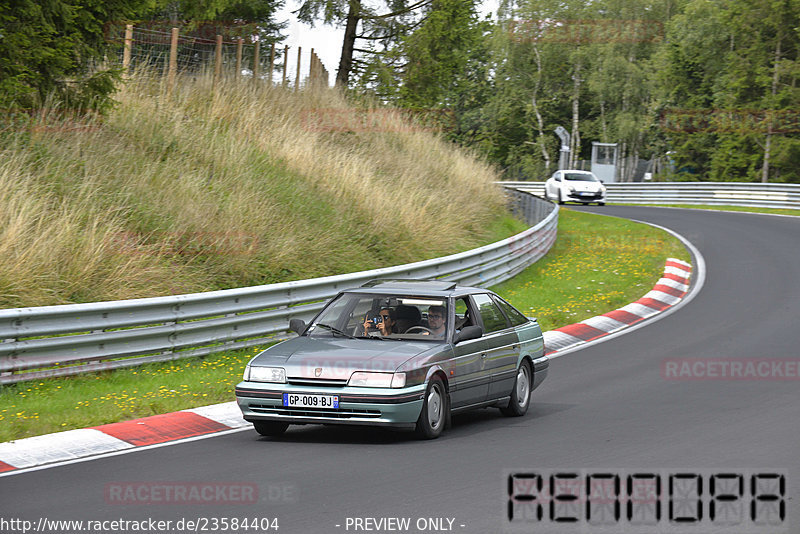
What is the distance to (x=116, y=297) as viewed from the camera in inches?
533

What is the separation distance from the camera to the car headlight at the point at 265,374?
29.2 ft

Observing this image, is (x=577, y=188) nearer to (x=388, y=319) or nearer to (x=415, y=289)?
(x=415, y=289)

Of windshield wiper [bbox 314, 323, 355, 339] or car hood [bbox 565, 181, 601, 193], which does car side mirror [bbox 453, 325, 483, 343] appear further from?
car hood [bbox 565, 181, 601, 193]

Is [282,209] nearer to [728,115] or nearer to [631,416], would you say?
[631,416]

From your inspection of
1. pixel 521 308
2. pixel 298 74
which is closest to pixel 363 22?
pixel 298 74

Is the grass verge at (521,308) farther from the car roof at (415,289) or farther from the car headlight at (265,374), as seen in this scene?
the car roof at (415,289)

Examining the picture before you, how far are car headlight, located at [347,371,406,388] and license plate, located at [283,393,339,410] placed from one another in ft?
0.64

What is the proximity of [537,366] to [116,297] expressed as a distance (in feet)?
18.5

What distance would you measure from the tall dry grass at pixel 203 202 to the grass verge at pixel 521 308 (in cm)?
170

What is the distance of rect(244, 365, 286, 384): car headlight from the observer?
891 centimetres

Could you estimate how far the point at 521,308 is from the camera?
727 inches

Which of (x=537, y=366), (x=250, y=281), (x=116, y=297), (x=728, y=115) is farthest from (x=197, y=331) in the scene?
(x=728, y=115)

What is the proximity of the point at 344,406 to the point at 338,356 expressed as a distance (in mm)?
456

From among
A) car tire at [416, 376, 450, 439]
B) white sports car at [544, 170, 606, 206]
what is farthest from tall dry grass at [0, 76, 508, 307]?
white sports car at [544, 170, 606, 206]
